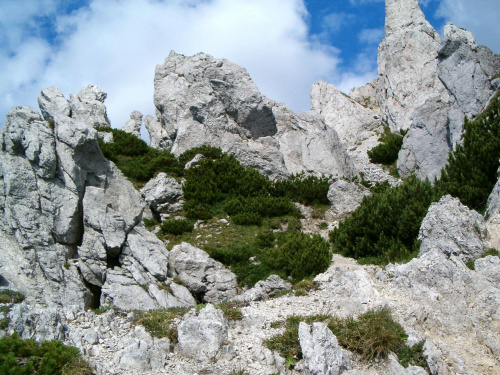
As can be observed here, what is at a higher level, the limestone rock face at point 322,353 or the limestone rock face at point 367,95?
the limestone rock face at point 367,95

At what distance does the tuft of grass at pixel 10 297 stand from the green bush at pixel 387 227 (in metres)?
11.4

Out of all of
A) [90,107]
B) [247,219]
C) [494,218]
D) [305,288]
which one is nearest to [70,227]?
[247,219]

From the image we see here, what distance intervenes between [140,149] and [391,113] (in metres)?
25.4

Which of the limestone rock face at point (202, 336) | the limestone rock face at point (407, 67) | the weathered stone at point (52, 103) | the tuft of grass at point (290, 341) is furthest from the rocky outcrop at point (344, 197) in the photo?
the limestone rock face at point (407, 67)

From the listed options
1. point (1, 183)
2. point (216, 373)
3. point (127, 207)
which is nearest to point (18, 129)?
point (1, 183)

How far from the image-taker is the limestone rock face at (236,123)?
2875cm

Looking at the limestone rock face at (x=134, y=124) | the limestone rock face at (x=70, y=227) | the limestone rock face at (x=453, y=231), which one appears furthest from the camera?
the limestone rock face at (x=134, y=124)

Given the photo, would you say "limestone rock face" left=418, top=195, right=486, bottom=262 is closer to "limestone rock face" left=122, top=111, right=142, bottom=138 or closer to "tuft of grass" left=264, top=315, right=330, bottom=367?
"tuft of grass" left=264, top=315, right=330, bottom=367

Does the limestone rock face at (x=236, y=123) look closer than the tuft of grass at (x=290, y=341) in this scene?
No

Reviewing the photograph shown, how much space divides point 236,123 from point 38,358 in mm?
23776

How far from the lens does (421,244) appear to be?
14.2m

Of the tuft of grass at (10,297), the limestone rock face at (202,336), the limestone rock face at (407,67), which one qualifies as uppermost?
the limestone rock face at (407,67)

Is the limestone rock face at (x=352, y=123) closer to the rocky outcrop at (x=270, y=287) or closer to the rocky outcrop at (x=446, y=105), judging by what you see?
the rocky outcrop at (x=446, y=105)

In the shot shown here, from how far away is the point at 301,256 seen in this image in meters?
17.1
